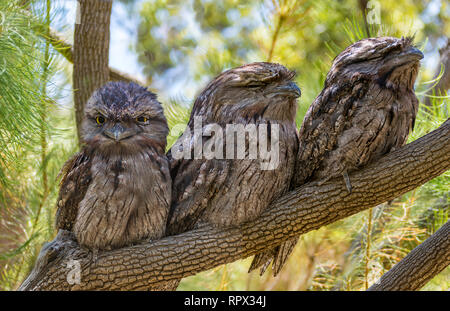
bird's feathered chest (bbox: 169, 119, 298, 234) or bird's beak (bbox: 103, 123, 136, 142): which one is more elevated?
bird's beak (bbox: 103, 123, 136, 142)

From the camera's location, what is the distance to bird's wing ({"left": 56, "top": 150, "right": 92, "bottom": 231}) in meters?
2.28

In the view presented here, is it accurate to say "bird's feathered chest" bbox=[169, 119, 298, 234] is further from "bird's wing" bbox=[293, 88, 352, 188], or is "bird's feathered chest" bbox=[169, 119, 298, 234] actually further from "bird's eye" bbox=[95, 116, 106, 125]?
"bird's eye" bbox=[95, 116, 106, 125]

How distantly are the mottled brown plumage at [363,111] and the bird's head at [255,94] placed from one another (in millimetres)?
197

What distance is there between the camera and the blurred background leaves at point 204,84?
279 cm

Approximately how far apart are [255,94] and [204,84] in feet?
3.77

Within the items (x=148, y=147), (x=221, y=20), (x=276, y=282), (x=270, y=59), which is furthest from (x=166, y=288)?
(x=221, y=20)

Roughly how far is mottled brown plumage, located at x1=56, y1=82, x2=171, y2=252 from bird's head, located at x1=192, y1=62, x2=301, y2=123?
1.05ft

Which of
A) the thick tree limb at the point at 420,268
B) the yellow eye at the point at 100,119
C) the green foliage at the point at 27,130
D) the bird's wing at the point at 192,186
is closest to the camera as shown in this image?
the yellow eye at the point at 100,119

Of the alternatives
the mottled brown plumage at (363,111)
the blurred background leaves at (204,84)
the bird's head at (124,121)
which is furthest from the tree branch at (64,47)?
the mottled brown plumage at (363,111)

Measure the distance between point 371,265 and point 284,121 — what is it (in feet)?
5.94

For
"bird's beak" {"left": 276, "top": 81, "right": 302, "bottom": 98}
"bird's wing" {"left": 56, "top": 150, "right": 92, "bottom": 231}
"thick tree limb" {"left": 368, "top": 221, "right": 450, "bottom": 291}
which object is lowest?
"thick tree limb" {"left": 368, "top": 221, "right": 450, "bottom": 291}

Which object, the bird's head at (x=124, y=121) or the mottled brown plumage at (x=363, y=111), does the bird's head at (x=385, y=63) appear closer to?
the mottled brown plumage at (x=363, y=111)

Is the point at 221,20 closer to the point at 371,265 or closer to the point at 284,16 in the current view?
the point at 284,16

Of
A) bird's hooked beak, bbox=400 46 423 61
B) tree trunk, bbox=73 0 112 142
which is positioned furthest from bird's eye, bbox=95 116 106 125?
bird's hooked beak, bbox=400 46 423 61
